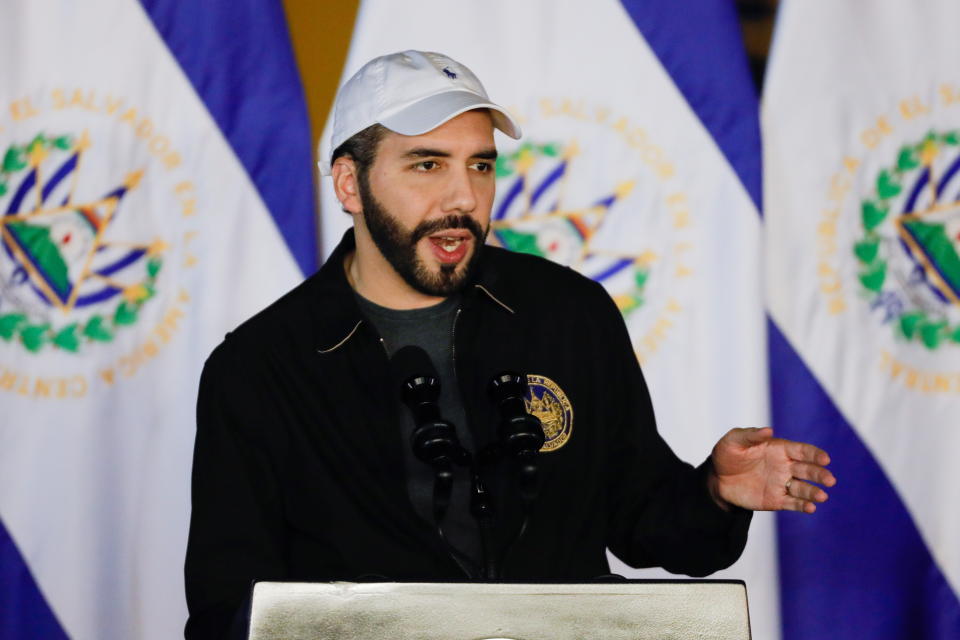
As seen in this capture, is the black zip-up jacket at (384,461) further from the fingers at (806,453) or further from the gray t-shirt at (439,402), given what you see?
the fingers at (806,453)

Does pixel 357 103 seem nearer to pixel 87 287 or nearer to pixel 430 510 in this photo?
pixel 430 510

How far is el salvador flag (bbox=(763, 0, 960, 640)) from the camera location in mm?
3037

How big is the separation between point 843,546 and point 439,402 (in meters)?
1.51

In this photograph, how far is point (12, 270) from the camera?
9.39 ft

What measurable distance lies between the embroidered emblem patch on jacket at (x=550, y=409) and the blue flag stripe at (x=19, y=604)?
148 cm

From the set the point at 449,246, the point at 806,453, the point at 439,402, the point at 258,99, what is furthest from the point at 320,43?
the point at 806,453

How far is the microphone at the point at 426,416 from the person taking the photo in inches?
59.3

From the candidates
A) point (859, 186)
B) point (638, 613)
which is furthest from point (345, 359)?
point (859, 186)

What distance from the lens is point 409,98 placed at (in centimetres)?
203

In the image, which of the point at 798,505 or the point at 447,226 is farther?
the point at 447,226

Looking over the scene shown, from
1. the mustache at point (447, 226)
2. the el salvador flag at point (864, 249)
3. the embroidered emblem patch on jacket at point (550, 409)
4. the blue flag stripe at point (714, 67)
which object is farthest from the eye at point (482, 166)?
the el salvador flag at point (864, 249)

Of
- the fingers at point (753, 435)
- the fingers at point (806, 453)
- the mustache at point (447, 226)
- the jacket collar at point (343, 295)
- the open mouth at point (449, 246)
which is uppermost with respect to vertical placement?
the mustache at point (447, 226)

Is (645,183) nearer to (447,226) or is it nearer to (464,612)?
(447,226)

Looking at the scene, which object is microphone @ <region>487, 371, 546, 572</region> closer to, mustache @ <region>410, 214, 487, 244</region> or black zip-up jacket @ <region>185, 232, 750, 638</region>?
black zip-up jacket @ <region>185, 232, 750, 638</region>
